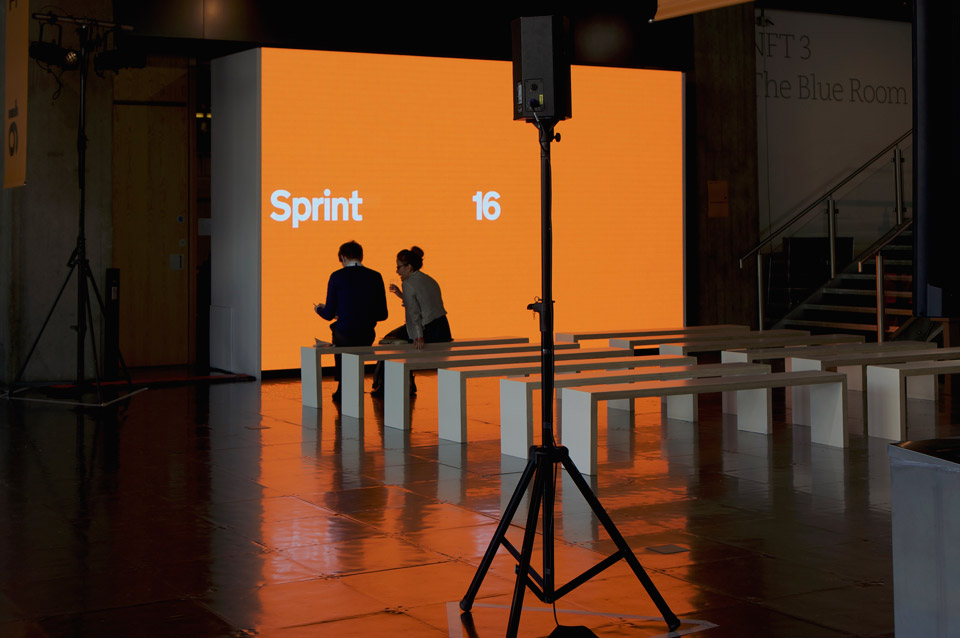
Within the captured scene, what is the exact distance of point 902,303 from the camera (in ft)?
40.7

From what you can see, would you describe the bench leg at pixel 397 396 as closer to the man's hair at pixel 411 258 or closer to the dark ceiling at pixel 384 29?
the man's hair at pixel 411 258

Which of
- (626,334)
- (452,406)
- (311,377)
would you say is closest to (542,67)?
(452,406)

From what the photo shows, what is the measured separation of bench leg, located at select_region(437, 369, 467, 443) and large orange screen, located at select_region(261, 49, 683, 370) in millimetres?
4080

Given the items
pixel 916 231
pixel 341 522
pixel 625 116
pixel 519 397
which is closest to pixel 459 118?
pixel 625 116

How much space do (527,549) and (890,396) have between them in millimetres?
4870

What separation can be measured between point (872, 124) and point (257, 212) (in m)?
8.32

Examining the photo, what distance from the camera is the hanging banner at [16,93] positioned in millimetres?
8492

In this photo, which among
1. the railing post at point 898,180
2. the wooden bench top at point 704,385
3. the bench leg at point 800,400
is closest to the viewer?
the wooden bench top at point 704,385

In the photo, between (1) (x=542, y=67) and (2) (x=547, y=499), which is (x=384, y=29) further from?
(2) (x=547, y=499)

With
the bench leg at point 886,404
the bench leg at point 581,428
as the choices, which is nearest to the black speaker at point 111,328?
the bench leg at point 581,428

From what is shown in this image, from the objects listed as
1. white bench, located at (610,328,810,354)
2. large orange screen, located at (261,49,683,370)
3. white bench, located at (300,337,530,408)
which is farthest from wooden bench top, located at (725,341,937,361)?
large orange screen, located at (261,49,683,370)

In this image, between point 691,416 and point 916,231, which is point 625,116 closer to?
point 691,416

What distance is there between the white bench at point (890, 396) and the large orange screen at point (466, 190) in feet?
17.5

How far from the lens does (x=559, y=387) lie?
717cm
